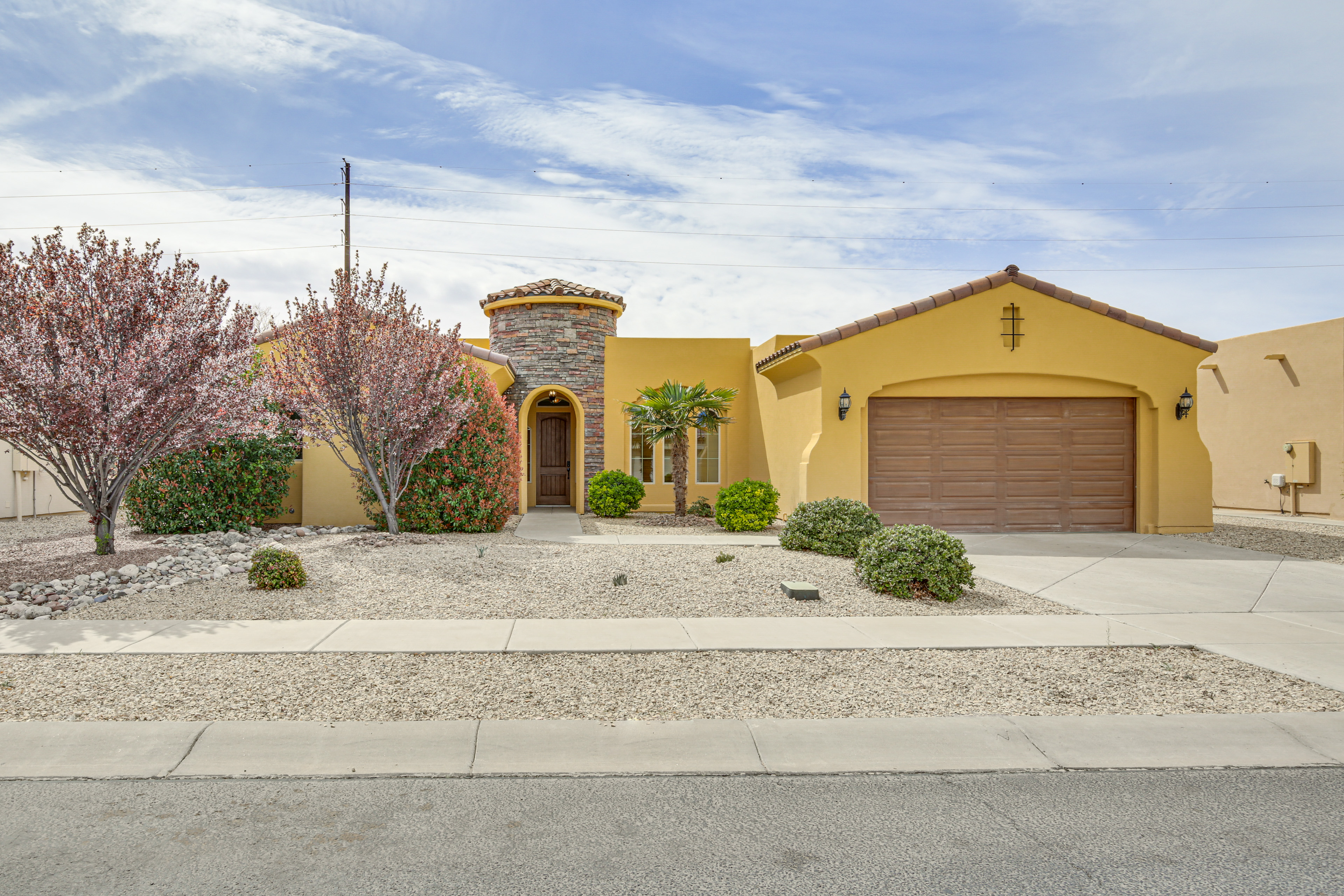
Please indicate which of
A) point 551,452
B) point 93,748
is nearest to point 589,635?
point 93,748

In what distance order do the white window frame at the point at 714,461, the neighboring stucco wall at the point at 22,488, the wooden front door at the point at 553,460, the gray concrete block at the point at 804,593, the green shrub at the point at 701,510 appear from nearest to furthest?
the gray concrete block at the point at 804,593, the neighboring stucco wall at the point at 22,488, the green shrub at the point at 701,510, the white window frame at the point at 714,461, the wooden front door at the point at 553,460

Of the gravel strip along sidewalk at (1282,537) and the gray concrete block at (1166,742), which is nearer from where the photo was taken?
the gray concrete block at (1166,742)

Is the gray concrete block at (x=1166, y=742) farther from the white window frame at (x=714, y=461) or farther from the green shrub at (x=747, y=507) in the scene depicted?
the white window frame at (x=714, y=461)

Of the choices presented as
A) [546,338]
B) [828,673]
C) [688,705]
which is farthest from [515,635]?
[546,338]

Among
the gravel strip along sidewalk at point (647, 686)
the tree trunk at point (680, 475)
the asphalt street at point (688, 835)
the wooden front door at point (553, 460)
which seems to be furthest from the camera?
the wooden front door at point (553, 460)

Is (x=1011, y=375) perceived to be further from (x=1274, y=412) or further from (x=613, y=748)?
(x=613, y=748)

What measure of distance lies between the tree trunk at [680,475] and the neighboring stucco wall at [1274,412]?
14022mm

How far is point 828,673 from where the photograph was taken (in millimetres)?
5617

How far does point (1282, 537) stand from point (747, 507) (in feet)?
30.3

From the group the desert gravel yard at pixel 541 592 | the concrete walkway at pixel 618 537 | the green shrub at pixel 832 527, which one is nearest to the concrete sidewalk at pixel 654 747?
the desert gravel yard at pixel 541 592

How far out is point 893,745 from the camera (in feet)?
14.5

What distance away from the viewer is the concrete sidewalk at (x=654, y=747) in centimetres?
412

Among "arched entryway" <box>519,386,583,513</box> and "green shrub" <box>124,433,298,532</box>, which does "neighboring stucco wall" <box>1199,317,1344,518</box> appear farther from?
"green shrub" <box>124,433,298,532</box>

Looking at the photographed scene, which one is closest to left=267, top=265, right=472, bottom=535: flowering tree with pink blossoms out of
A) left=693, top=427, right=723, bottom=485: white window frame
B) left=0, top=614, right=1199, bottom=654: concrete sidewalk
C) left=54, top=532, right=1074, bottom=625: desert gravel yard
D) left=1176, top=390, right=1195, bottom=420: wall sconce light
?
left=54, top=532, right=1074, bottom=625: desert gravel yard
